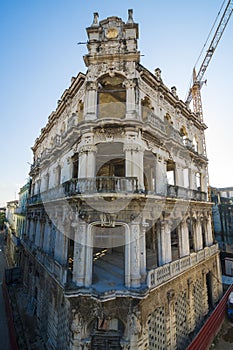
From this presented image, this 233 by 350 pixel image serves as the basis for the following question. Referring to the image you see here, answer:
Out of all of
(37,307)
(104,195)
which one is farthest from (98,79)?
(37,307)

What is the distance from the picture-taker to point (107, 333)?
9.20 metres

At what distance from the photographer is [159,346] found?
9859 millimetres

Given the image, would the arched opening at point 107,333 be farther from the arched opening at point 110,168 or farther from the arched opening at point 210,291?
the arched opening at point 210,291

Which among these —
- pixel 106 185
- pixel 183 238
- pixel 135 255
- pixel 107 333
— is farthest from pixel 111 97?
pixel 107 333

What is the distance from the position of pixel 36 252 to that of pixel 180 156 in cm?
1535

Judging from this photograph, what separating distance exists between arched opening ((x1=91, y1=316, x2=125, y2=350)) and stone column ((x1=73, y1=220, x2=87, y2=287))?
2.13m

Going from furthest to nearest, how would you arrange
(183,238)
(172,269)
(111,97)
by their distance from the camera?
(183,238)
(111,97)
(172,269)

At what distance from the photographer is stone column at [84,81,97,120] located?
11.8 metres

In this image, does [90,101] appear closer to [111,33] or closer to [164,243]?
[111,33]

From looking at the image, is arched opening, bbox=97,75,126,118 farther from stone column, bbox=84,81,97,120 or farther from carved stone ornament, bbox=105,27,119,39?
carved stone ornament, bbox=105,27,119,39

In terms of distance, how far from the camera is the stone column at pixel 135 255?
30.1 ft

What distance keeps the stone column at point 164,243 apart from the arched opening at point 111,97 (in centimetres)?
795

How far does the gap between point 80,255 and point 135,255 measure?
288 cm

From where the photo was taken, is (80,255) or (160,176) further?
(160,176)
